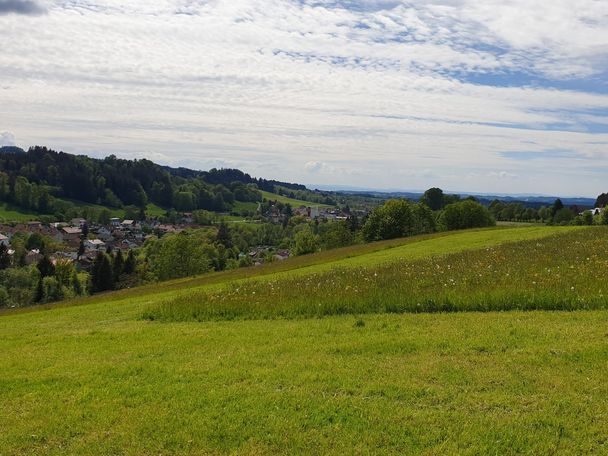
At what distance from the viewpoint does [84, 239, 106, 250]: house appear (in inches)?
6880

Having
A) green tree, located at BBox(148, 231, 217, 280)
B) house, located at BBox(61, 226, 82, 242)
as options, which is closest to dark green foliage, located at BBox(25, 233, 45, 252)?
house, located at BBox(61, 226, 82, 242)

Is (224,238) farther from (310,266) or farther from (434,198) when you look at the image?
(310,266)

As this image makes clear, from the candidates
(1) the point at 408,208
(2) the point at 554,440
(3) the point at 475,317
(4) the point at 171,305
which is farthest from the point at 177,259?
(2) the point at 554,440

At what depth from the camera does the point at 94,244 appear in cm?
17825

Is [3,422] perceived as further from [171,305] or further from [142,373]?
[171,305]

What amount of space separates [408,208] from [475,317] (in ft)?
277

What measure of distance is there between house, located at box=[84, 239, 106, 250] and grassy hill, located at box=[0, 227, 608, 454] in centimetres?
17124

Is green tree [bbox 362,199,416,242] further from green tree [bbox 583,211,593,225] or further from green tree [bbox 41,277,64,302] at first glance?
green tree [bbox 41,277,64,302]

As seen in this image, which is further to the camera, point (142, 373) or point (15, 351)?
point (15, 351)

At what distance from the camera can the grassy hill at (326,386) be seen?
23.1 ft

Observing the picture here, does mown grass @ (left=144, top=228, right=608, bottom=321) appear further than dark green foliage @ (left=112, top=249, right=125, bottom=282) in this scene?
No

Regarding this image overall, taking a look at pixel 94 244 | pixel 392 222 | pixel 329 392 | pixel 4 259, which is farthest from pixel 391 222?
pixel 94 244

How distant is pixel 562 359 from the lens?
9.50 m

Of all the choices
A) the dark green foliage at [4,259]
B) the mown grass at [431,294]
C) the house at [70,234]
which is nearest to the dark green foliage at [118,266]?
the dark green foliage at [4,259]
